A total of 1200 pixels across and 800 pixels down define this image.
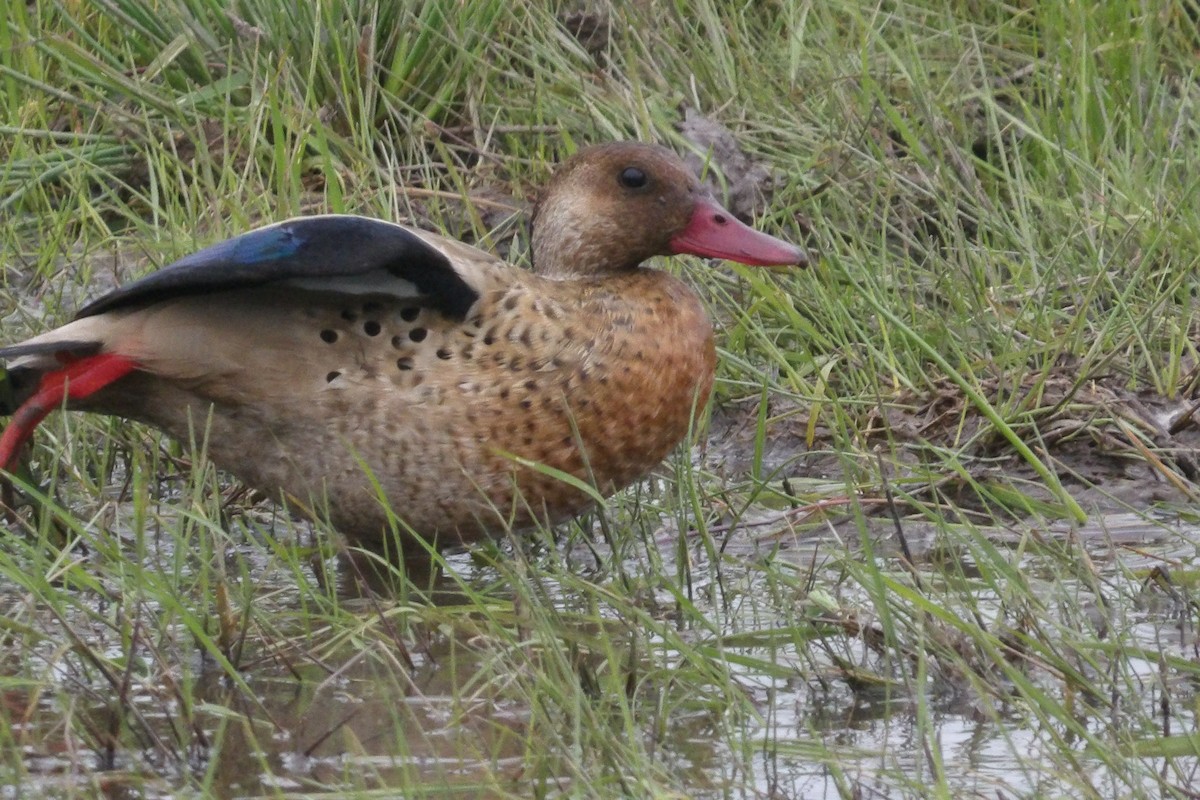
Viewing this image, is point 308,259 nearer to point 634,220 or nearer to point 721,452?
point 634,220

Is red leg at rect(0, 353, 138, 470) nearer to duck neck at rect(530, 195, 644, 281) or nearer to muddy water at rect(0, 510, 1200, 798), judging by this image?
muddy water at rect(0, 510, 1200, 798)

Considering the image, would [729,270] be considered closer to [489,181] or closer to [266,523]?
[489,181]

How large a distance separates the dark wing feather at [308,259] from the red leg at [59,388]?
0.50 ft

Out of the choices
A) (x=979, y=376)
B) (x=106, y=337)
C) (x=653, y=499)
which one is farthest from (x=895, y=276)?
(x=106, y=337)

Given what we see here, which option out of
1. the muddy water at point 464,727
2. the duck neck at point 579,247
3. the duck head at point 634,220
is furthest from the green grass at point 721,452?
the duck neck at point 579,247

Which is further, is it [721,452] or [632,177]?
[721,452]

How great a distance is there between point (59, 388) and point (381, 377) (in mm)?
672

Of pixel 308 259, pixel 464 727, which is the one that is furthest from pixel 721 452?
pixel 464 727

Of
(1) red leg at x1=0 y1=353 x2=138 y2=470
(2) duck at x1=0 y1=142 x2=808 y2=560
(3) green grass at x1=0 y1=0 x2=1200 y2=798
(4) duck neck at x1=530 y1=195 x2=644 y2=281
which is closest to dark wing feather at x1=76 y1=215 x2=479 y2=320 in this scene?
(2) duck at x1=0 y1=142 x2=808 y2=560

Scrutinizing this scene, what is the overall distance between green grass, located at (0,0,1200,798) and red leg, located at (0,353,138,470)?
235 mm

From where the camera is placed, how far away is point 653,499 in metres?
4.86

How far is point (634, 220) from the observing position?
4.61 meters

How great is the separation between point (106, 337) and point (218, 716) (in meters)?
1.04

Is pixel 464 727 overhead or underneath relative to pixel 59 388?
underneath
